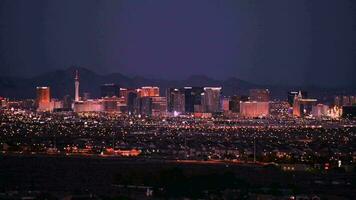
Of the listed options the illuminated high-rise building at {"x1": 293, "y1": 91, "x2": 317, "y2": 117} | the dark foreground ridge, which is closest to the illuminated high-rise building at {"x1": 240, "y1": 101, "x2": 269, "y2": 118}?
the illuminated high-rise building at {"x1": 293, "y1": 91, "x2": 317, "y2": 117}

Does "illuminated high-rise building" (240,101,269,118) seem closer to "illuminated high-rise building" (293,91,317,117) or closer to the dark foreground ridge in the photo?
"illuminated high-rise building" (293,91,317,117)

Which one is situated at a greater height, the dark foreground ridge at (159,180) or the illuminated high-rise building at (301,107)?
the illuminated high-rise building at (301,107)

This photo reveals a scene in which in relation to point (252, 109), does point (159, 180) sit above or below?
below

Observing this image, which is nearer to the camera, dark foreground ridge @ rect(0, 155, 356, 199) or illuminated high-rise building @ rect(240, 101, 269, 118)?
dark foreground ridge @ rect(0, 155, 356, 199)

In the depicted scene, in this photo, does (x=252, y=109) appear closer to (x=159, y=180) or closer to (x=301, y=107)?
(x=301, y=107)

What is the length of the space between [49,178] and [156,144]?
27.0m

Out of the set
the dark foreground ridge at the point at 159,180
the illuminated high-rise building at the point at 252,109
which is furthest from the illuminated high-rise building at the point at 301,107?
the dark foreground ridge at the point at 159,180

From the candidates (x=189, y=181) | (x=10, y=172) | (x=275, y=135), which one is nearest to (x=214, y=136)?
(x=275, y=135)

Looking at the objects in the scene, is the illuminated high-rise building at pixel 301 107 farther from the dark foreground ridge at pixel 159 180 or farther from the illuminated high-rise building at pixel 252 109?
the dark foreground ridge at pixel 159 180

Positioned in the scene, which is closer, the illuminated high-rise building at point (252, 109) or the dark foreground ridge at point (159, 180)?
the dark foreground ridge at point (159, 180)

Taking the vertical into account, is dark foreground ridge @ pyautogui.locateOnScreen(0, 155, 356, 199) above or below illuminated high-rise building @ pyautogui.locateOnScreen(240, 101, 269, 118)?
below

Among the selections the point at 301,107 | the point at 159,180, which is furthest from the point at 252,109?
the point at 159,180

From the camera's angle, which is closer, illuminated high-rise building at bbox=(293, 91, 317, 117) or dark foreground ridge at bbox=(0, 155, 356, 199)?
dark foreground ridge at bbox=(0, 155, 356, 199)

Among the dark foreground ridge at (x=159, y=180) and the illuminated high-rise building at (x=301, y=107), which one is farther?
the illuminated high-rise building at (x=301, y=107)
